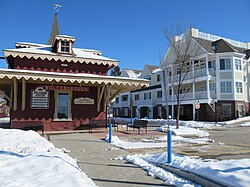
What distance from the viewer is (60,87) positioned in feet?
56.7

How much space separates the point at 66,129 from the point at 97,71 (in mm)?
5314

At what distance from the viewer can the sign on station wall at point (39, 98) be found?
55.8 ft

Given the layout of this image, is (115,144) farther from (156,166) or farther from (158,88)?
(158,88)

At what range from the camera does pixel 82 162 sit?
24.4ft

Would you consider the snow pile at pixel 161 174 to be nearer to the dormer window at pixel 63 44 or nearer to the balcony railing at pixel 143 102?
the dormer window at pixel 63 44

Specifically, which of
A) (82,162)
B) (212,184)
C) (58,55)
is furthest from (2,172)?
(58,55)

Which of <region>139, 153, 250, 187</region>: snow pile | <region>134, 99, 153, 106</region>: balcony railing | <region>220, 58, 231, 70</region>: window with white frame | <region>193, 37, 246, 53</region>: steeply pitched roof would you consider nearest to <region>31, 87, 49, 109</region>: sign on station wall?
<region>139, 153, 250, 187</region>: snow pile

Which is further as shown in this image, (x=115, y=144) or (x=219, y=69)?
(x=219, y=69)

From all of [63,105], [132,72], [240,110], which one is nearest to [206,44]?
[240,110]

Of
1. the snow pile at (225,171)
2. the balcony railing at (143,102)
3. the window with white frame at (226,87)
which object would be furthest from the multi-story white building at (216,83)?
the snow pile at (225,171)

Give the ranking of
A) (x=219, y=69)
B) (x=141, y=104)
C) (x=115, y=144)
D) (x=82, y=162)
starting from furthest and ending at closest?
(x=141, y=104) → (x=219, y=69) → (x=115, y=144) → (x=82, y=162)

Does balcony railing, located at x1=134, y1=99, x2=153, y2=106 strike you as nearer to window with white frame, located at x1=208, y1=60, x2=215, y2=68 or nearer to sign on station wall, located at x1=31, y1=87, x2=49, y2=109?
window with white frame, located at x1=208, y1=60, x2=215, y2=68

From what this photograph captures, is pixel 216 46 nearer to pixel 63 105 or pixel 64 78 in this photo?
pixel 63 105

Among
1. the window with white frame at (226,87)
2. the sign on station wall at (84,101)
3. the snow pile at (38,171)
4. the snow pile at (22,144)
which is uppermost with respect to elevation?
the window with white frame at (226,87)
